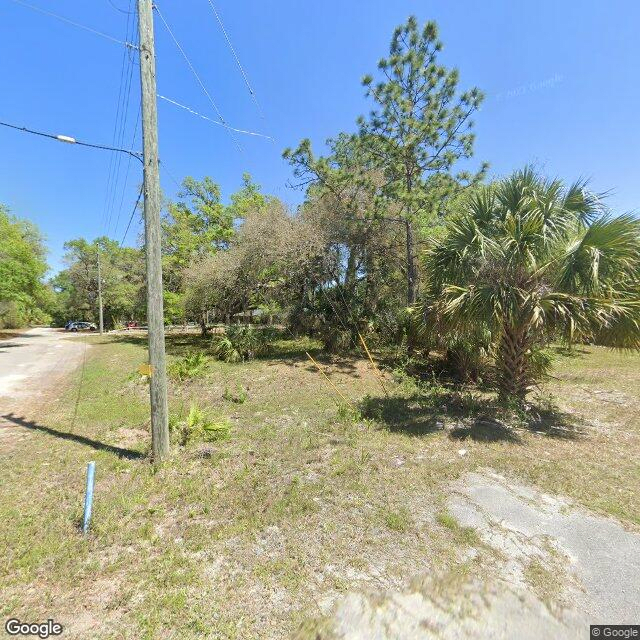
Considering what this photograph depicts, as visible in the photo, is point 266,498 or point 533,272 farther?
point 533,272

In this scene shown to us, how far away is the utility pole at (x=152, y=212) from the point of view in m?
4.51

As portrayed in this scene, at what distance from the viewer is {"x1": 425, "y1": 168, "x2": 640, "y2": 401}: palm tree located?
5.39 m

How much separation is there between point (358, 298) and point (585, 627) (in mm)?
11855

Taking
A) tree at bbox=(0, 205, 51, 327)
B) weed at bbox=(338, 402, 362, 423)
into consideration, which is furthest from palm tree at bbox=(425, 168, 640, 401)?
tree at bbox=(0, 205, 51, 327)

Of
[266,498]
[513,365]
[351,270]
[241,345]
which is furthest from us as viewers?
[351,270]

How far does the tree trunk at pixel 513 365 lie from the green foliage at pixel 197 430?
5.28 metres

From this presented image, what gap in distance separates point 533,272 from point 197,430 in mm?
6206

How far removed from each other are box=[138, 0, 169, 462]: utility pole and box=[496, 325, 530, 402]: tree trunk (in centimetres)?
581

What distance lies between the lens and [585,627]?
2.28 metres

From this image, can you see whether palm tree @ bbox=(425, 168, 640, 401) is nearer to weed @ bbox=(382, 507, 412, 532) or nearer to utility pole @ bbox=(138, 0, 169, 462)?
weed @ bbox=(382, 507, 412, 532)

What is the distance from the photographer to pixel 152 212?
457cm

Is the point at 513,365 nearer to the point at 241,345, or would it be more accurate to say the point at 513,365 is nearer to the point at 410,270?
the point at 410,270

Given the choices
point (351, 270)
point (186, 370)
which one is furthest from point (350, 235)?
point (186, 370)

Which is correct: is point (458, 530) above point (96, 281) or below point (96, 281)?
below
